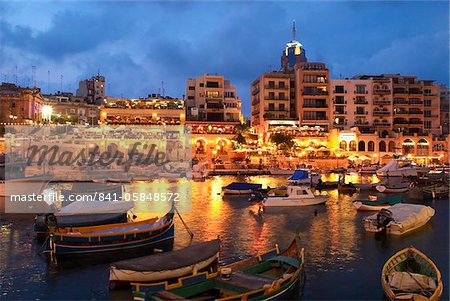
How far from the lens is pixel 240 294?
47.9 ft

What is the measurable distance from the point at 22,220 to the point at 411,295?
93.2 ft

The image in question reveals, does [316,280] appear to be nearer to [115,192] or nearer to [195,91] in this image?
[115,192]

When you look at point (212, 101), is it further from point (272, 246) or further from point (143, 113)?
point (272, 246)

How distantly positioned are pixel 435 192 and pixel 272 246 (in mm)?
27631

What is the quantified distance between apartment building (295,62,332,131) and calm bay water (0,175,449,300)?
178 ft

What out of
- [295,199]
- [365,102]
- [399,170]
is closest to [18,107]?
[365,102]

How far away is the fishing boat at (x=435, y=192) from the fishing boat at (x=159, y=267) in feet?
108

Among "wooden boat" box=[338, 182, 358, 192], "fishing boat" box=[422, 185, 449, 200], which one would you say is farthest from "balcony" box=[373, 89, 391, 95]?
"wooden boat" box=[338, 182, 358, 192]

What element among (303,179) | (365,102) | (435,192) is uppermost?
(365,102)

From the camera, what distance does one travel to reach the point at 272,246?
84.0ft

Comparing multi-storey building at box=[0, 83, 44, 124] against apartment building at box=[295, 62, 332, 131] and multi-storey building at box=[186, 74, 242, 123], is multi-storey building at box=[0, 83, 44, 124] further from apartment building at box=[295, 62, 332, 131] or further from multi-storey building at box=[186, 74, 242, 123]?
apartment building at box=[295, 62, 332, 131]

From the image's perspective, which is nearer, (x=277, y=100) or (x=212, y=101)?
(x=277, y=100)

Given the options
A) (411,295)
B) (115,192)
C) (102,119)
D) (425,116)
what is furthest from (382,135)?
(411,295)

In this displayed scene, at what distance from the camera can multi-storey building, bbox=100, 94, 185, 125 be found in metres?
97.1
